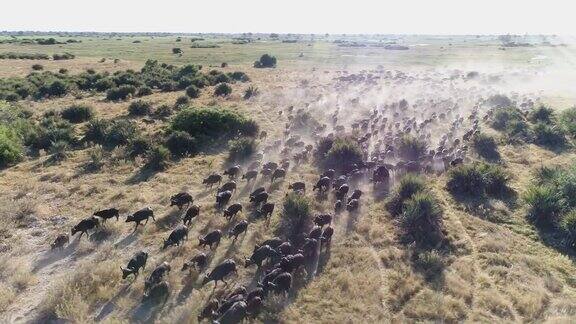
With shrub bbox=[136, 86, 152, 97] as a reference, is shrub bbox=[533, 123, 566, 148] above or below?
below

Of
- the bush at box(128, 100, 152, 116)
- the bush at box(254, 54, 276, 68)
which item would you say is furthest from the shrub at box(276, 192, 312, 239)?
the bush at box(254, 54, 276, 68)

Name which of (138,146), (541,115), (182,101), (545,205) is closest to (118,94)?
(182,101)

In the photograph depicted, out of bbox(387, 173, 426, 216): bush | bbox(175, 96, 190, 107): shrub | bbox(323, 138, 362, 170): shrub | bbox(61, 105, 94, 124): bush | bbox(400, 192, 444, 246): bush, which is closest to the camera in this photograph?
bbox(400, 192, 444, 246): bush

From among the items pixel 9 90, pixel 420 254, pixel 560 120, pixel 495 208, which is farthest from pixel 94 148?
pixel 560 120

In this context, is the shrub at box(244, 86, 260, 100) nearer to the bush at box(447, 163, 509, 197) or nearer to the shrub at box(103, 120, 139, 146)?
the shrub at box(103, 120, 139, 146)

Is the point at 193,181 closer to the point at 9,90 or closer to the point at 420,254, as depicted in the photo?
the point at 420,254

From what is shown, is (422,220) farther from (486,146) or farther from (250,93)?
(250,93)
